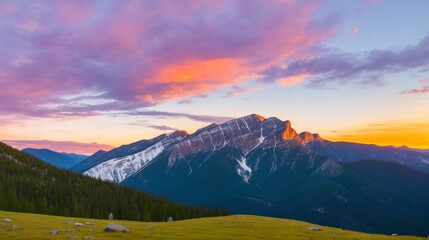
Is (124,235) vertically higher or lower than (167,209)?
higher

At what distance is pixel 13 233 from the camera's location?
171 feet

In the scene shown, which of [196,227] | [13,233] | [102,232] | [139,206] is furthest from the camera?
[139,206]

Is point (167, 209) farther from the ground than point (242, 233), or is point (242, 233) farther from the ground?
point (242, 233)

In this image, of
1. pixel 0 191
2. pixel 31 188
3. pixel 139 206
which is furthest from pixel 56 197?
pixel 139 206

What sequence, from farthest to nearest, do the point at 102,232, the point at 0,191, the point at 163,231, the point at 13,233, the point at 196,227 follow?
the point at 0,191
the point at 196,227
the point at 163,231
the point at 102,232
the point at 13,233

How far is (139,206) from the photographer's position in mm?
199250

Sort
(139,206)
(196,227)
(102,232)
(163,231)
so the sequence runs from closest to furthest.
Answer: (102,232), (163,231), (196,227), (139,206)

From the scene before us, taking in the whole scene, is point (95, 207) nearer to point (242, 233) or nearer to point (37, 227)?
point (37, 227)

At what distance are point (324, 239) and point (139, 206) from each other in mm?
155702

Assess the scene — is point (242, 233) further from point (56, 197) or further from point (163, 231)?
point (56, 197)

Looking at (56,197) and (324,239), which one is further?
(56,197)

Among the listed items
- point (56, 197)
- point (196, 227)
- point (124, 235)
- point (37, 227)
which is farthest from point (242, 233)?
point (56, 197)

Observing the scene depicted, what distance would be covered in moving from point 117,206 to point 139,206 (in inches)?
459

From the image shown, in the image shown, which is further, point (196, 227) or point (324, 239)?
point (196, 227)
